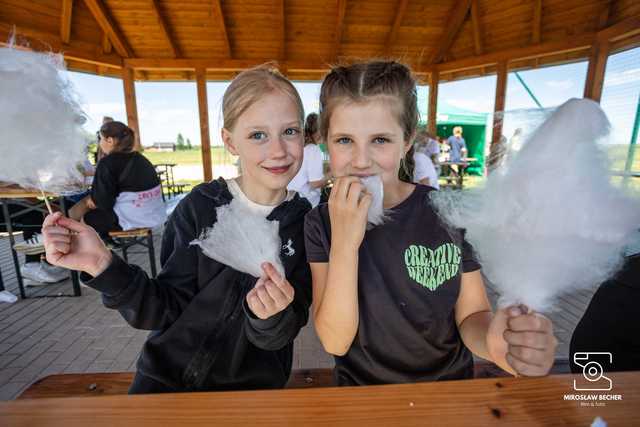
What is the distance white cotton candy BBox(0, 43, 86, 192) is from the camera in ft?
3.64

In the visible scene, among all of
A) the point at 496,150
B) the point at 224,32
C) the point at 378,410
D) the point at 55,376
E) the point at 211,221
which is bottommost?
the point at 55,376

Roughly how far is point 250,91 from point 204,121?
792 cm

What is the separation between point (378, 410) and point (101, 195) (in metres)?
4.35

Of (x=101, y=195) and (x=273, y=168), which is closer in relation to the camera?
(x=273, y=168)

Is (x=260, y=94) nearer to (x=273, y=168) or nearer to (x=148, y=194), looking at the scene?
(x=273, y=168)

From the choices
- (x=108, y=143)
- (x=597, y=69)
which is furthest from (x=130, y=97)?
(x=597, y=69)

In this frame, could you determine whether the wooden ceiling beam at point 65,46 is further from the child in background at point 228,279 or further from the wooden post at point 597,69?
the wooden post at point 597,69

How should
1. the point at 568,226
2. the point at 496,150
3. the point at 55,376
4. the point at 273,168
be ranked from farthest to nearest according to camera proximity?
1. the point at 55,376
2. the point at 273,168
3. the point at 496,150
4. the point at 568,226

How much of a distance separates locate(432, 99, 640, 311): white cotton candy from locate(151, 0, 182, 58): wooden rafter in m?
8.52

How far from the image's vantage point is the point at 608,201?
0.72 meters

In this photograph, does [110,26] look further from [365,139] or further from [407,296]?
[407,296]

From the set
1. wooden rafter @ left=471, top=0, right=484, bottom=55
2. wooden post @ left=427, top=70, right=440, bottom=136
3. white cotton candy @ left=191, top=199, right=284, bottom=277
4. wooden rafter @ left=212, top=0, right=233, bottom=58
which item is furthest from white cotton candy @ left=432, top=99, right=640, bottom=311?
wooden post @ left=427, top=70, right=440, bottom=136

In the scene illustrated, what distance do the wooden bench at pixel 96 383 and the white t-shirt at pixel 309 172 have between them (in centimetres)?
269

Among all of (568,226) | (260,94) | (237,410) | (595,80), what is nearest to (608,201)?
(568,226)
